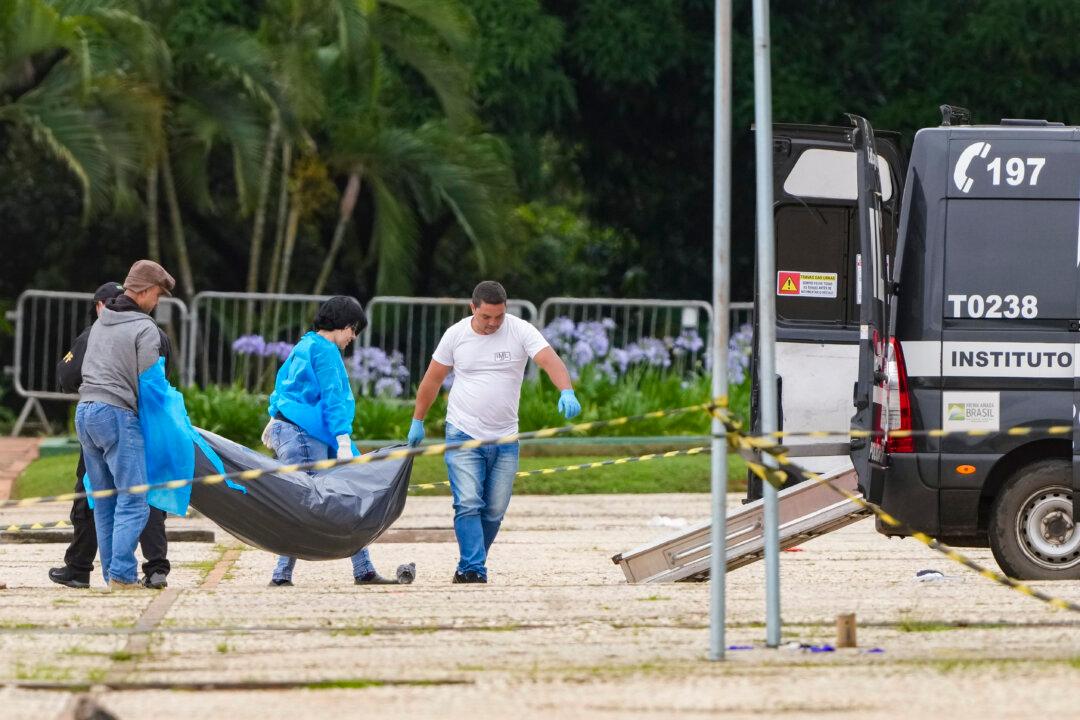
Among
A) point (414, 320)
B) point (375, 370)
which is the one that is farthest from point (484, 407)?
point (414, 320)

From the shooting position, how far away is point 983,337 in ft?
31.0

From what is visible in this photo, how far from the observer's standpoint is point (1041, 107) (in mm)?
24250

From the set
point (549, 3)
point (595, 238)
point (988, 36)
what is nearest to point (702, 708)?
point (988, 36)

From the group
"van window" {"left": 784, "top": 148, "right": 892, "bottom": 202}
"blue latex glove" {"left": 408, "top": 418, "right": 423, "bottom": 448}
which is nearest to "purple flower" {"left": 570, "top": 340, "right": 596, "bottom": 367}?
"van window" {"left": 784, "top": 148, "right": 892, "bottom": 202}

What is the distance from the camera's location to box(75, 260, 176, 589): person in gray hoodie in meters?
9.76

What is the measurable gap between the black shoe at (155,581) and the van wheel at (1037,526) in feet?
13.4

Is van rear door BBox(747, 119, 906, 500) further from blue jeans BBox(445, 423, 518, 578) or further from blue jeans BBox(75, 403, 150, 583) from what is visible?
blue jeans BBox(75, 403, 150, 583)

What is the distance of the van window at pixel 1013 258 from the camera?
371 inches

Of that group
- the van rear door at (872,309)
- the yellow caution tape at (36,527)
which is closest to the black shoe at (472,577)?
the van rear door at (872,309)

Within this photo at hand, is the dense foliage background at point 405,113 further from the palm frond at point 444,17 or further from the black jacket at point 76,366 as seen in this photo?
the black jacket at point 76,366

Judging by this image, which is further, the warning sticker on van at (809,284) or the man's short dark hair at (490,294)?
the warning sticker on van at (809,284)

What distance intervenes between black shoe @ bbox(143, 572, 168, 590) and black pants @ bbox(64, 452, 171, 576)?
5cm

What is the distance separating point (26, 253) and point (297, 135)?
17.4ft

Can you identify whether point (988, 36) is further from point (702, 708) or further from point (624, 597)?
point (702, 708)
